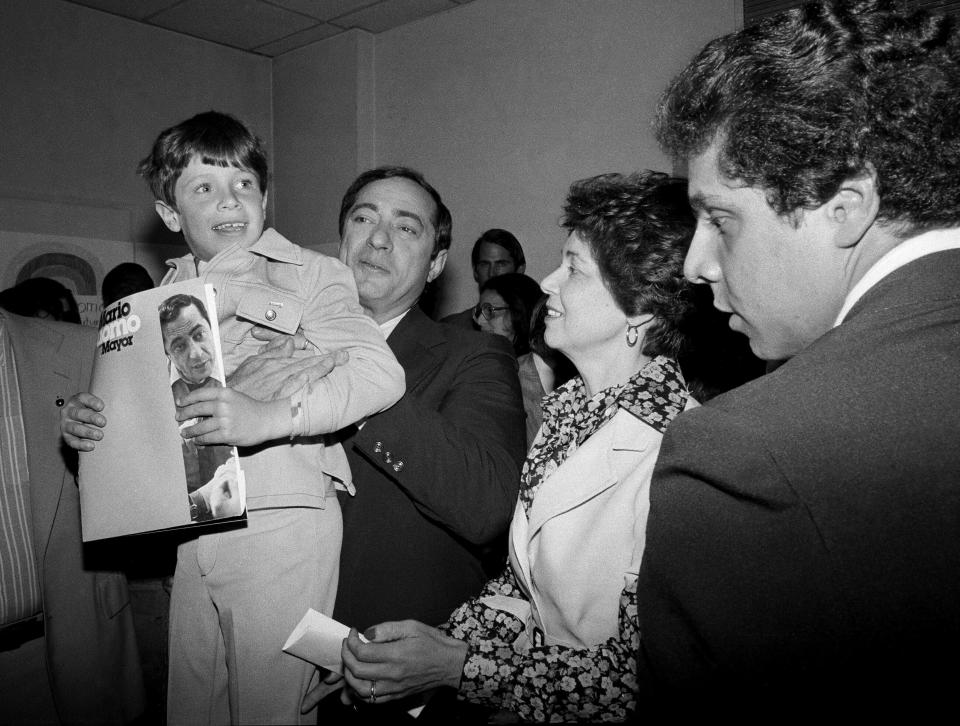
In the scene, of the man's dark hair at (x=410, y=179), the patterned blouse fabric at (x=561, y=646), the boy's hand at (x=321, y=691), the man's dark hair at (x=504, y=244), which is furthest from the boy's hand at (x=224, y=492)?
the man's dark hair at (x=504, y=244)

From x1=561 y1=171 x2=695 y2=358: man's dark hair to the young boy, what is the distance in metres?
0.56

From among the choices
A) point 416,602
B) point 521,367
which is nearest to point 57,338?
point 416,602

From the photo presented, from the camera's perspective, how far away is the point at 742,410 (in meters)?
0.73

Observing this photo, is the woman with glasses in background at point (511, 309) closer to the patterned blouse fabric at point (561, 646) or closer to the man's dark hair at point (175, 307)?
the patterned blouse fabric at point (561, 646)

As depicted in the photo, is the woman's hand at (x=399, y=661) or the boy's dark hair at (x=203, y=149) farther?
the boy's dark hair at (x=203, y=149)

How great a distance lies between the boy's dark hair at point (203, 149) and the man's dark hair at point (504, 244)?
312cm

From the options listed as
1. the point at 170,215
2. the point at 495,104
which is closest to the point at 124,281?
the point at 495,104

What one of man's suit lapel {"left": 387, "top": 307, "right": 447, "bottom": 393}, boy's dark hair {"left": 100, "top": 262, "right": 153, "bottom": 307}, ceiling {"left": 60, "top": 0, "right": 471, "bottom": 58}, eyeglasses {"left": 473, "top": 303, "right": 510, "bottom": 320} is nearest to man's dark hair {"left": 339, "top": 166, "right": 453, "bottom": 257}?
man's suit lapel {"left": 387, "top": 307, "right": 447, "bottom": 393}

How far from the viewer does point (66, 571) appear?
1.82 metres

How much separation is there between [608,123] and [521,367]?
2.19 metres

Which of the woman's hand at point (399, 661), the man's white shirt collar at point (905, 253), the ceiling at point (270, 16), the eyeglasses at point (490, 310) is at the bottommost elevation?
the woman's hand at point (399, 661)

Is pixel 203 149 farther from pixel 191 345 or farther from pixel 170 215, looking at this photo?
pixel 191 345

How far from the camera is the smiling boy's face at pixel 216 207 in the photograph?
1.64 m

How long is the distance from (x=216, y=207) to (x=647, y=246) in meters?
1.02
